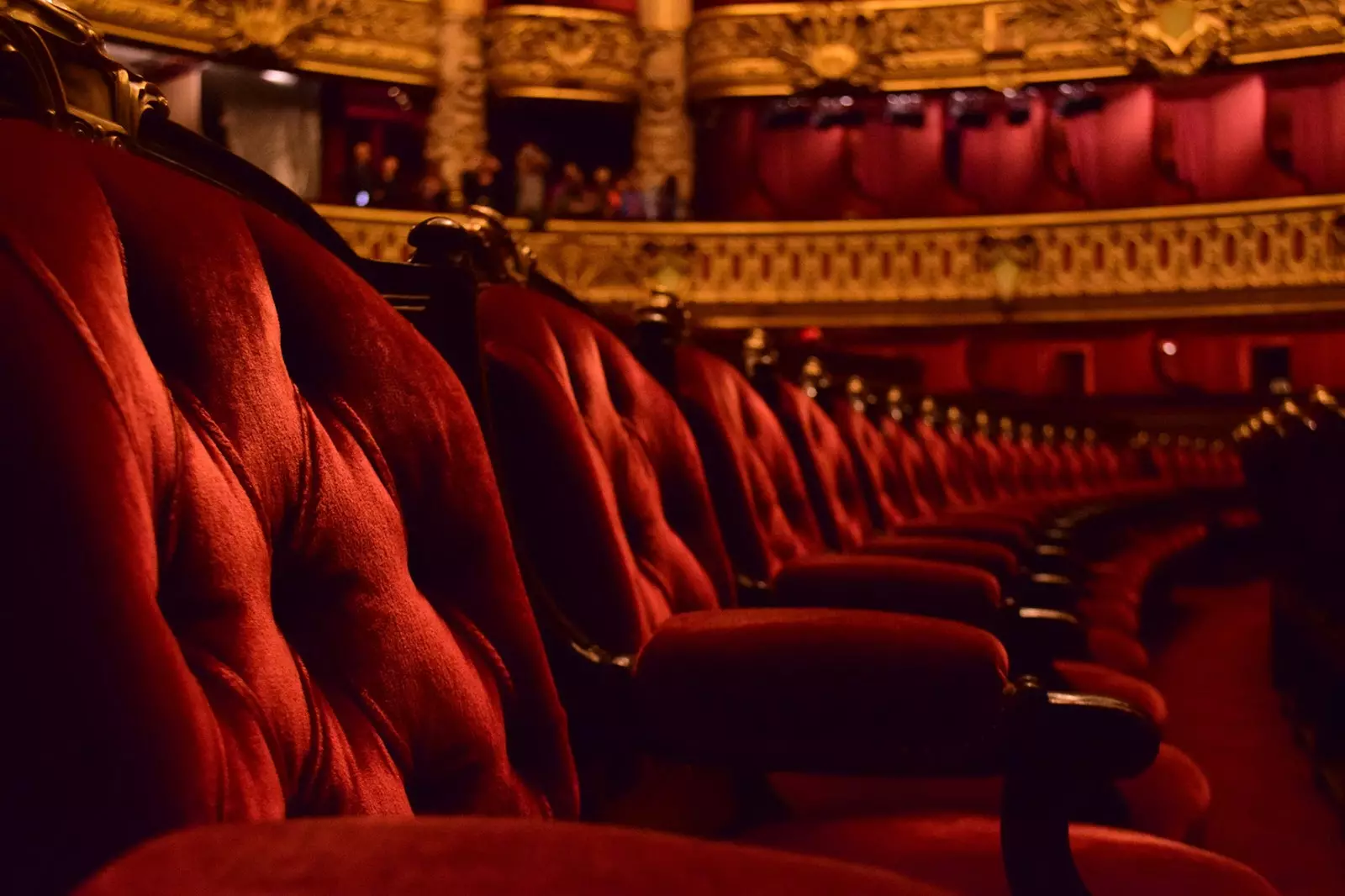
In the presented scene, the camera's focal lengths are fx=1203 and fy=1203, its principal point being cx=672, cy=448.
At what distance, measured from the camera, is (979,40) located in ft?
13.1

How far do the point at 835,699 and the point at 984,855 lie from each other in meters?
0.07

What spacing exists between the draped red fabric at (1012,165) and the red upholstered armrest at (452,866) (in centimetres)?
427

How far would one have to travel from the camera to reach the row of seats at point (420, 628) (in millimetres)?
151

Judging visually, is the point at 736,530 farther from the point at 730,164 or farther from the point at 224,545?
the point at 730,164

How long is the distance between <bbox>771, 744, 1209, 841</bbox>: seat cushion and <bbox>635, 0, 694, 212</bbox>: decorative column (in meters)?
3.86

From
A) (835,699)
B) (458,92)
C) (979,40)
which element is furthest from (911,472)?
(458,92)

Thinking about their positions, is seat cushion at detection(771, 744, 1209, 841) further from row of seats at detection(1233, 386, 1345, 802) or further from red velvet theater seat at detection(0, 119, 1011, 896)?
row of seats at detection(1233, 386, 1345, 802)

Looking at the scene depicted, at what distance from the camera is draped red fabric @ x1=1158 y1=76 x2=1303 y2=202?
399 centimetres

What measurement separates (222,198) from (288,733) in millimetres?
108

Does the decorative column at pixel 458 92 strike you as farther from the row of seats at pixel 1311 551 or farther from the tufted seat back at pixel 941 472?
the row of seats at pixel 1311 551

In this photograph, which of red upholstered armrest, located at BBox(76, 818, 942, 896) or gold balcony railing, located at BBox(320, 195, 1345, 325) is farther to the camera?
gold balcony railing, located at BBox(320, 195, 1345, 325)

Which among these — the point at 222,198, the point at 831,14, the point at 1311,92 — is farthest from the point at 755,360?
the point at 1311,92

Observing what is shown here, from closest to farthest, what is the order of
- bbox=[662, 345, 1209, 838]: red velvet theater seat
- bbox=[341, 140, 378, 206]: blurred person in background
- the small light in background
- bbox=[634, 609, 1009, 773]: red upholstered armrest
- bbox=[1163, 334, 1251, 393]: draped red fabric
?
bbox=[634, 609, 1009, 773]: red upholstered armrest, bbox=[662, 345, 1209, 838]: red velvet theater seat, bbox=[1163, 334, 1251, 393]: draped red fabric, bbox=[341, 140, 378, 206]: blurred person in background, the small light in background

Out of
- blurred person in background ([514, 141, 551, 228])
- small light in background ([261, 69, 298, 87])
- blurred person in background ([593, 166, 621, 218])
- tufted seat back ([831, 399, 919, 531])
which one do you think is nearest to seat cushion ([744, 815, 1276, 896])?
tufted seat back ([831, 399, 919, 531])
